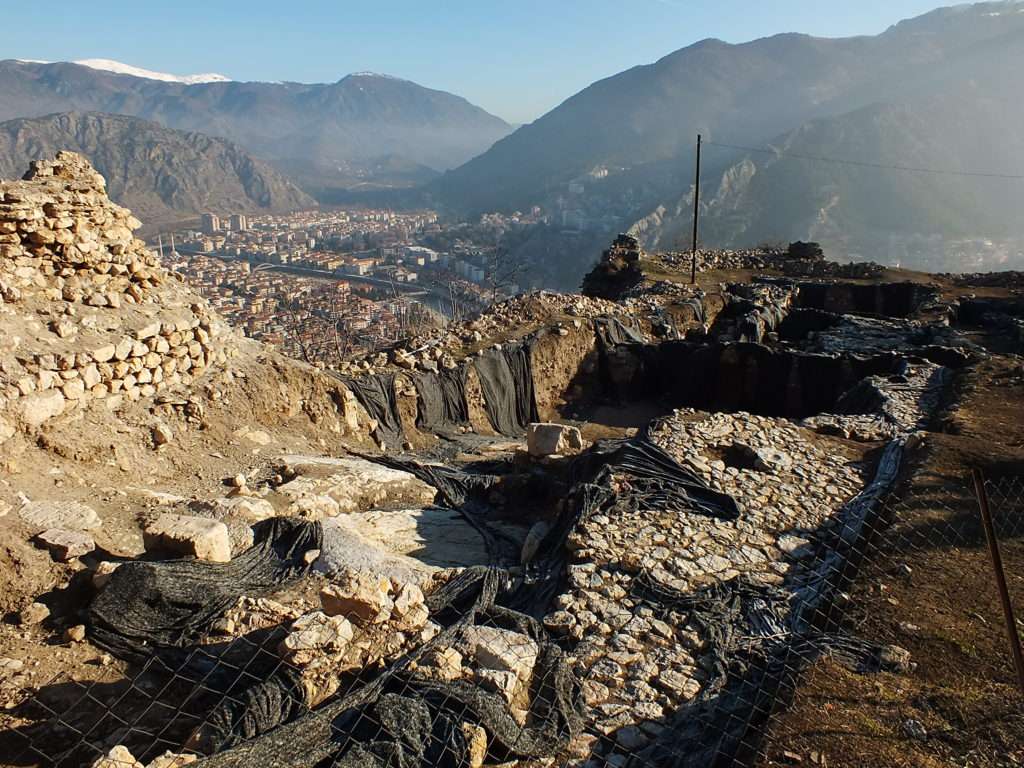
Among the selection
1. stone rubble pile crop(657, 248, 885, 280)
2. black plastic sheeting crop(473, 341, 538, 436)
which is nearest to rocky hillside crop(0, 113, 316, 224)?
stone rubble pile crop(657, 248, 885, 280)

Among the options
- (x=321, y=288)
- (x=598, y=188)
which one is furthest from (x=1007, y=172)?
(x=321, y=288)

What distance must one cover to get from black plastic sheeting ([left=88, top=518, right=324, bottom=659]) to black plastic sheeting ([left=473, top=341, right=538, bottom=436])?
292 inches

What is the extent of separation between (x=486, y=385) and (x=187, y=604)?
7984 millimetres

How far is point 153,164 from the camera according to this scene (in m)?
92.3

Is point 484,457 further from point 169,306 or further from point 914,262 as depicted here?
point 914,262

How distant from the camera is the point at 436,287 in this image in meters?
49.6

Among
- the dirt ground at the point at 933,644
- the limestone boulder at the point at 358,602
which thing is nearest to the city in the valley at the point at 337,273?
the limestone boulder at the point at 358,602

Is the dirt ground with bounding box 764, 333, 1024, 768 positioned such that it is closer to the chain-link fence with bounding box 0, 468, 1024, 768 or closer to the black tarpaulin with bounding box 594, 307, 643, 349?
the chain-link fence with bounding box 0, 468, 1024, 768

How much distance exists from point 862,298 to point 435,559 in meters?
18.2

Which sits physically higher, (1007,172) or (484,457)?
(1007,172)

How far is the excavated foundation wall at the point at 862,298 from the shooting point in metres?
19.7

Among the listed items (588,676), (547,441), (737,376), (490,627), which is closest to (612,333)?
(737,376)

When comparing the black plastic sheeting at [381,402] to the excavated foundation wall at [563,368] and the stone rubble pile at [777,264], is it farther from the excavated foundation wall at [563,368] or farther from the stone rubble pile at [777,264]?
the stone rubble pile at [777,264]

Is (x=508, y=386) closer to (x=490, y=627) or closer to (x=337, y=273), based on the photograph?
(x=490, y=627)
